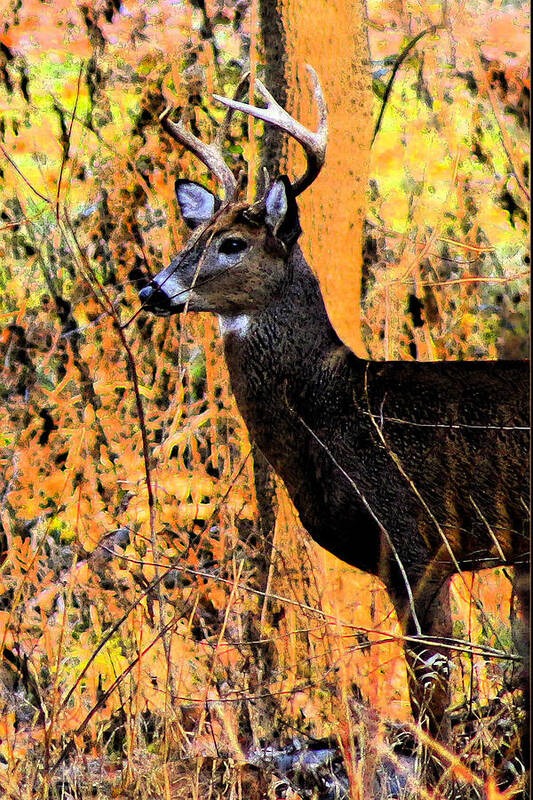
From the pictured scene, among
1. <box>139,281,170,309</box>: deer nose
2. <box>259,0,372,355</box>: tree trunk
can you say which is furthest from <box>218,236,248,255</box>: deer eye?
<box>259,0,372,355</box>: tree trunk

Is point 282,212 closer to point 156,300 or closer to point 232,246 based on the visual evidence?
point 232,246

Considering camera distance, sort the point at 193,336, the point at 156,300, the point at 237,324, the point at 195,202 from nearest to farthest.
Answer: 1. the point at 156,300
2. the point at 237,324
3. the point at 195,202
4. the point at 193,336

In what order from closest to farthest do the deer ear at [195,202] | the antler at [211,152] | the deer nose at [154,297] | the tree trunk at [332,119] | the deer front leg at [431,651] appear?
1. the deer front leg at [431,651]
2. the deer nose at [154,297]
3. the antler at [211,152]
4. the deer ear at [195,202]
5. the tree trunk at [332,119]

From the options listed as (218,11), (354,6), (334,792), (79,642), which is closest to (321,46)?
(354,6)

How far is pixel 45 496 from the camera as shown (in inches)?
215

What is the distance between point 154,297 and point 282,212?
62 cm

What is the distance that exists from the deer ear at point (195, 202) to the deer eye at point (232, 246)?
403 millimetres

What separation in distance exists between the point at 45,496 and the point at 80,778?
6.44 feet

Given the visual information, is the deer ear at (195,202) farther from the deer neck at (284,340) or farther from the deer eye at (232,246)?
the deer neck at (284,340)

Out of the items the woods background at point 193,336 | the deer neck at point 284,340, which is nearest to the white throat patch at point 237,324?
the deer neck at point 284,340

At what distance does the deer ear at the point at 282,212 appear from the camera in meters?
4.19

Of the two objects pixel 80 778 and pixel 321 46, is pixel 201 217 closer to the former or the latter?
pixel 321 46

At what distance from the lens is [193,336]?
5.38 metres

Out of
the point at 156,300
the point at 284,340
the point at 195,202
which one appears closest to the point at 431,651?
the point at 284,340
